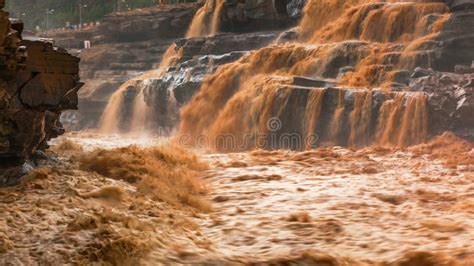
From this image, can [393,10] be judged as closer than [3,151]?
No

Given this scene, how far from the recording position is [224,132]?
1627cm

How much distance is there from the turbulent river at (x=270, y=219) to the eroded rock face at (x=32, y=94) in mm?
656

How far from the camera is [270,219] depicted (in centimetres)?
670

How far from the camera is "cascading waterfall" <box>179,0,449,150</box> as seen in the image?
12.7m

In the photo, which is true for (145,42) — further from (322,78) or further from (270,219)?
(270,219)

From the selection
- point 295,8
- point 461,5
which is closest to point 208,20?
point 295,8

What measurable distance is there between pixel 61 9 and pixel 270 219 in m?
52.7

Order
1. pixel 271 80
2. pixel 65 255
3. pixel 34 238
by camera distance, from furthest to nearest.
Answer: pixel 271 80, pixel 34 238, pixel 65 255

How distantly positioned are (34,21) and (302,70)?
45.7 m

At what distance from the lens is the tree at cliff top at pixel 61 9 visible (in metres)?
50.2

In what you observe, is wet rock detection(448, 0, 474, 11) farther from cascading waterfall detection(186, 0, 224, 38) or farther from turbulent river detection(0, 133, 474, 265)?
cascading waterfall detection(186, 0, 224, 38)

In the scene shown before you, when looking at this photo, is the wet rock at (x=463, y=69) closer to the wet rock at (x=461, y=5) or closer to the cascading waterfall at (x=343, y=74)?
the cascading waterfall at (x=343, y=74)

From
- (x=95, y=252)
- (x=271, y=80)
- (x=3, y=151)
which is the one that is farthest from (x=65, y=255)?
(x=271, y=80)

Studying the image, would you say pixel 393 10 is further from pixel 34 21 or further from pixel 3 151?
pixel 34 21
